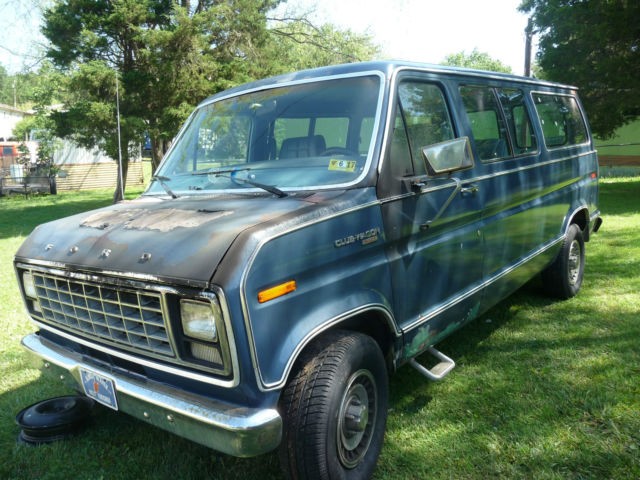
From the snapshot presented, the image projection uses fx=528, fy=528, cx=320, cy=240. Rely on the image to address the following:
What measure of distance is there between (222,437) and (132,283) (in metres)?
0.79

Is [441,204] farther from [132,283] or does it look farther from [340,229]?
[132,283]

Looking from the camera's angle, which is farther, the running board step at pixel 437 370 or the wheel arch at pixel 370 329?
the running board step at pixel 437 370

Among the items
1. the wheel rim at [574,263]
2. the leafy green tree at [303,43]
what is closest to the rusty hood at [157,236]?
the wheel rim at [574,263]

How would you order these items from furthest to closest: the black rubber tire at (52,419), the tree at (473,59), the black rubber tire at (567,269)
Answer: the tree at (473,59)
the black rubber tire at (567,269)
the black rubber tire at (52,419)

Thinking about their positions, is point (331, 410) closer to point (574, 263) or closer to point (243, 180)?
point (243, 180)

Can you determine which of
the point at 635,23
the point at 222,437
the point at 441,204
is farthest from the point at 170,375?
the point at 635,23

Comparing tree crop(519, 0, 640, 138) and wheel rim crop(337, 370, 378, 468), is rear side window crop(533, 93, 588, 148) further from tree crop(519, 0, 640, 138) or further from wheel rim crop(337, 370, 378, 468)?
tree crop(519, 0, 640, 138)

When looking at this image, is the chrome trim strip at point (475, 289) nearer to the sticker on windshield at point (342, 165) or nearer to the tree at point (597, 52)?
the sticker on windshield at point (342, 165)

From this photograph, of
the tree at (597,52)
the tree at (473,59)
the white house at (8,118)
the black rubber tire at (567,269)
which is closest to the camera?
the black rubber tire at (567,269)

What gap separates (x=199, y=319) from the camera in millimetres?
2225

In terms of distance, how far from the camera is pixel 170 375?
242 cm

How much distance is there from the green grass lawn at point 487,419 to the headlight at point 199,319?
1129mm

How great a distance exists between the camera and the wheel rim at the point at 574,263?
5.50 meters

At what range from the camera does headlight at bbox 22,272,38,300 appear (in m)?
3.08
